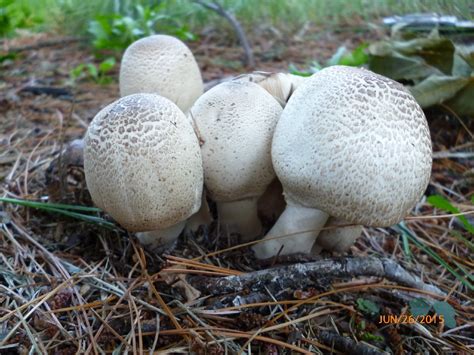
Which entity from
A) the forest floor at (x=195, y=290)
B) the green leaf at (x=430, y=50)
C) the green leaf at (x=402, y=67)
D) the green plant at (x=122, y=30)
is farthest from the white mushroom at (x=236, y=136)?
the green plant at (x=122, y=30)

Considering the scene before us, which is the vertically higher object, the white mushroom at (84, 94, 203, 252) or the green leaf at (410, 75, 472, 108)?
the white mushroom at (84, 94, 203, 252)

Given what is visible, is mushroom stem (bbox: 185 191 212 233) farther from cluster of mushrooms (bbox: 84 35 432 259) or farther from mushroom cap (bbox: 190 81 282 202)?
mushroom cap (bbox: 190 81 282 202)

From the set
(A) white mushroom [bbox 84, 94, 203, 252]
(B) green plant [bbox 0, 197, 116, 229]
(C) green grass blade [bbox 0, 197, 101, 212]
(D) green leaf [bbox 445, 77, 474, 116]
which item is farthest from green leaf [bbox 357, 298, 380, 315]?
(D) green leaf [bbox 445, 77, 474, 116]

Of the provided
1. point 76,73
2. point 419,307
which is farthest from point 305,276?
point 76,73

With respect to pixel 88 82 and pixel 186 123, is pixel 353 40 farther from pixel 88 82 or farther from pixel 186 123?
pixel 186 123

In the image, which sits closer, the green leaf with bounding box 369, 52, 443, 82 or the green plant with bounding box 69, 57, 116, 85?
the green leaf with bounding box 369, 52, 443, 82

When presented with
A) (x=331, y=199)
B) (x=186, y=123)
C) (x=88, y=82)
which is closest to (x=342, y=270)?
(x=331, y=199)

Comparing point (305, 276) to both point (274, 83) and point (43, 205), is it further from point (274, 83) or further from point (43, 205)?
point (43, 205)

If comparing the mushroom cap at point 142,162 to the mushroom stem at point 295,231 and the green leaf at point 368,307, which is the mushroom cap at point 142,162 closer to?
the mushroom stem at point 295,231
